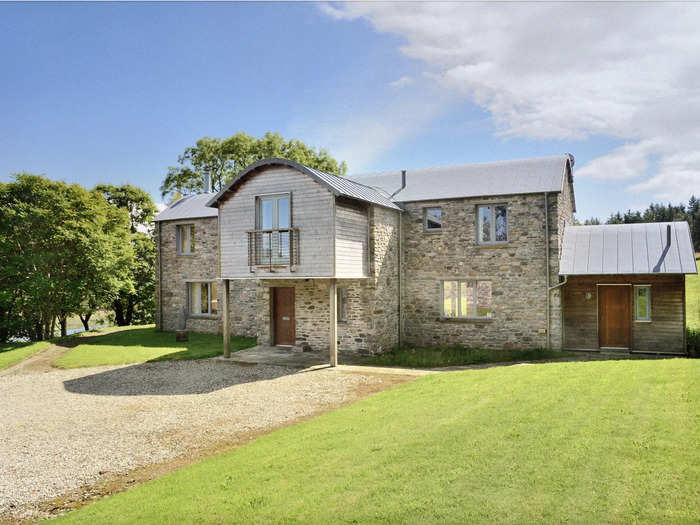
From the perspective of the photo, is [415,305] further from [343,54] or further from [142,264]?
[142,264]

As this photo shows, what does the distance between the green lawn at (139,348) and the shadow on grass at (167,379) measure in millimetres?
1479

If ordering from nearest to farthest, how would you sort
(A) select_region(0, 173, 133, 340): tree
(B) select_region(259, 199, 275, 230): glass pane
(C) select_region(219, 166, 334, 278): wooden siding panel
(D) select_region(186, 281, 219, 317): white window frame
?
(C) select_region(219, 166, 334, 278): wooden siding panel → (B) select_region(259, 199, 275, 230): glass pane → (A) select_region(0, 173, 133, 340): tree → (D) select_region(186, 281, 219, 317): white window frame

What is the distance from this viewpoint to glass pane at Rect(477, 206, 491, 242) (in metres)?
17.7

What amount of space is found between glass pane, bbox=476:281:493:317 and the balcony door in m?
7.55

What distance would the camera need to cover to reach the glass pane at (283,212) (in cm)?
1568

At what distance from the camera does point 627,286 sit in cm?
1662

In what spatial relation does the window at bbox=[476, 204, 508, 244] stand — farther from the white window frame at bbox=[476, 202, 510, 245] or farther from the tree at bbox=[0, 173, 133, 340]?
the tree at bbox=[0, 173, 133, 340]

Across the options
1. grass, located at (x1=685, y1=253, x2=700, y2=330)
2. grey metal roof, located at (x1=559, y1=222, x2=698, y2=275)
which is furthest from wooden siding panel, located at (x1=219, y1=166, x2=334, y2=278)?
grass, located at (x1=685, y1=253, x2=700, y2=330)

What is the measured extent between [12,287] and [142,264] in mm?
9694

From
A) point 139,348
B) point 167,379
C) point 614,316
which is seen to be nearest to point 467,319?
point 614,316

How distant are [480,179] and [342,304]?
740 centimetres

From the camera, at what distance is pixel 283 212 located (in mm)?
15750

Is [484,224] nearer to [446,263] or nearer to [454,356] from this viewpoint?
[446,263]

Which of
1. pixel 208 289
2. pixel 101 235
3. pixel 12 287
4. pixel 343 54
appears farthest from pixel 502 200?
pixel 12 287
